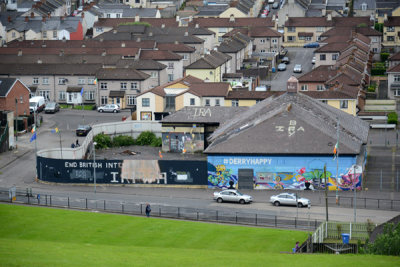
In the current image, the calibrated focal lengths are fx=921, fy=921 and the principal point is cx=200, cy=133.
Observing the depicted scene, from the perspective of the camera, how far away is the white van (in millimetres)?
119812

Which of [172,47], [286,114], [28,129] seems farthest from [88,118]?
[286,114]

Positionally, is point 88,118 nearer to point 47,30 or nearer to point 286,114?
point 286,114

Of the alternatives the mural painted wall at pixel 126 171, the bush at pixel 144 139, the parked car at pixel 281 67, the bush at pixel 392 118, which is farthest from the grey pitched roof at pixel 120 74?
the mural painted wall at pixel 126 171

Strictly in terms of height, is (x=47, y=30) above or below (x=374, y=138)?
above

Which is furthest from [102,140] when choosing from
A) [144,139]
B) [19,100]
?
[19,100]

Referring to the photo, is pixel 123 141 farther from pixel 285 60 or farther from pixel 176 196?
pixel 285 60

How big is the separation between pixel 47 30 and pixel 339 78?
2675 inches

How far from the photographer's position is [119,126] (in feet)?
337

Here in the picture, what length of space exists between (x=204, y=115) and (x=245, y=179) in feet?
56.7

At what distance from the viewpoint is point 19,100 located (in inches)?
4444

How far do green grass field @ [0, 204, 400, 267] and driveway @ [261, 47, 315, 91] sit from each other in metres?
72.3

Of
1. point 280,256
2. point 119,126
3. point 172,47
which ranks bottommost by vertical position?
point 280,256

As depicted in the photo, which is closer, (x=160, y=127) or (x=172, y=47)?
(x=160, y=127)

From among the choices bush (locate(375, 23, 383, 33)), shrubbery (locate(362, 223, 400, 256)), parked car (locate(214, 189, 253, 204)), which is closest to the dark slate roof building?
parked car (locate(214, 189, 253, 204))
